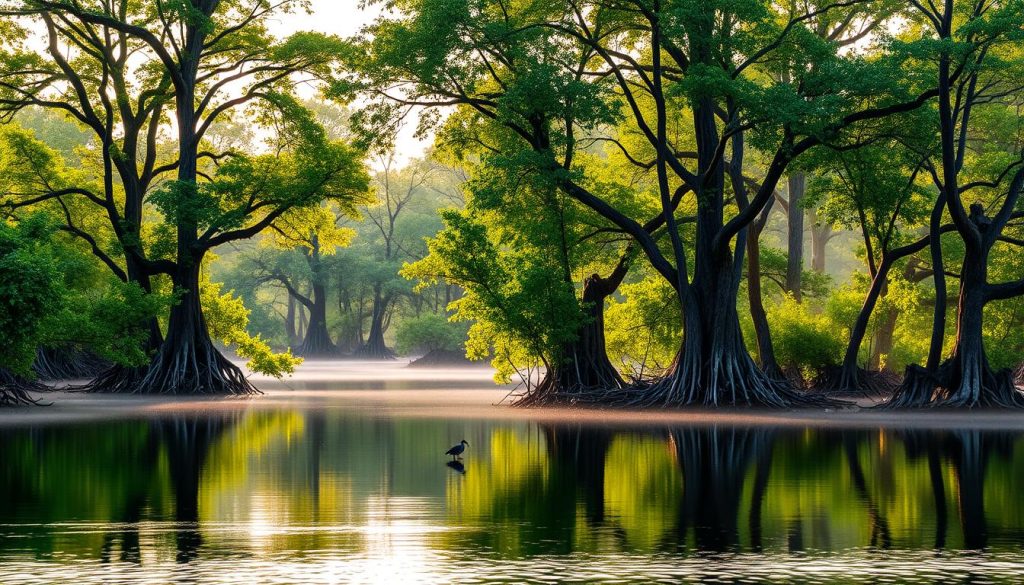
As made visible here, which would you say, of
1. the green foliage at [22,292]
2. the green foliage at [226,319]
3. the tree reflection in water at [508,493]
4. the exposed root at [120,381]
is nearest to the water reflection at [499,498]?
the tree reflection in water at [508,493]

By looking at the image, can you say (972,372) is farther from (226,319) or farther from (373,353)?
(373,353)

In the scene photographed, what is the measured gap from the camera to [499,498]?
14.8 metres

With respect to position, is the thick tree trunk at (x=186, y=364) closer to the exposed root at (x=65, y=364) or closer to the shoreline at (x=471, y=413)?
the shoreline at (x=471, y=413)

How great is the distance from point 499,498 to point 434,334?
73.1 metres

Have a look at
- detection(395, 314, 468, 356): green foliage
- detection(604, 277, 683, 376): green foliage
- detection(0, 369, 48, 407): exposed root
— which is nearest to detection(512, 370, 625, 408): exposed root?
detection(604, 277, 683, 376): green foliage

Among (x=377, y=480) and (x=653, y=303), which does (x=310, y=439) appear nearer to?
(x=377, y=480)

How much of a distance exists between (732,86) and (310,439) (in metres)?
13.0

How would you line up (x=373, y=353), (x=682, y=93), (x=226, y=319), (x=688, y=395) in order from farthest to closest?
(x=373, y=353) → (x=226, y=319) → (x=688, y=395) → (x=682, y=93)

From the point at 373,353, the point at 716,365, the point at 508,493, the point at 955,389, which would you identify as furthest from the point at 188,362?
the point at 373,353

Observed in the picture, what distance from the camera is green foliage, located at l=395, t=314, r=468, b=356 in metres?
87.3

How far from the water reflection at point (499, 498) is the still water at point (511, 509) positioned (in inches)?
1.7

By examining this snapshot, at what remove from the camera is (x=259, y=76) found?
46.2 meters

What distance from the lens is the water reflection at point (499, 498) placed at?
1106 cm

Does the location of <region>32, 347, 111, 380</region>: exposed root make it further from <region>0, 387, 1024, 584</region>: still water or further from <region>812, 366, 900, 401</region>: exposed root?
<region>0, 387, 1024, 584</region>: still water
